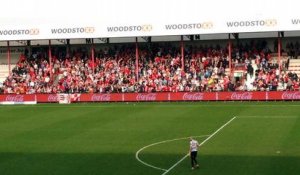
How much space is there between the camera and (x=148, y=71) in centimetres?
5925

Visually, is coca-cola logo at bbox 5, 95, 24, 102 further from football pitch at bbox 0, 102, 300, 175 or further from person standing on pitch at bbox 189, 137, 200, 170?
person standing on pitch at bbox 189, 137, 200, 170

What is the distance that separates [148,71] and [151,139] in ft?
94.9

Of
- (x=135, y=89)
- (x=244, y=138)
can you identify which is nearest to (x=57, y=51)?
(x=135, y=89)

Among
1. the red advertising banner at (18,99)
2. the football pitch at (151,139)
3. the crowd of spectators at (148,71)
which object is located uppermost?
the crowd of spectators at (148,71)

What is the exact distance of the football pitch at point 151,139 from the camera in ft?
77.3

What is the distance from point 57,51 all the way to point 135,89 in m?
13.8

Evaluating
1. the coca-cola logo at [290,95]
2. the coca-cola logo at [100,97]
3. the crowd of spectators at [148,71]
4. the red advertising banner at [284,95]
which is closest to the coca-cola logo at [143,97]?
the crowd of spectators at [148,71]

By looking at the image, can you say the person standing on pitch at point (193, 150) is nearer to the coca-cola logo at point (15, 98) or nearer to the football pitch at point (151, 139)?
the football pitch at point (151, 139)

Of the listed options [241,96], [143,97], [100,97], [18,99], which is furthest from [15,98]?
[241,96]

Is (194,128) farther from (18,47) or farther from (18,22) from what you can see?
(18,47)

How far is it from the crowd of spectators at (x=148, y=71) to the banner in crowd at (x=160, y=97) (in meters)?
1.35

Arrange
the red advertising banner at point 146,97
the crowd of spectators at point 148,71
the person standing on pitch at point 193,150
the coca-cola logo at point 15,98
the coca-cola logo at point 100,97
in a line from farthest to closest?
the coca-cola logo at point 15,98 → the crowd of spectators at point 148,71 → the coca-cola logo at point 100,97 → the red advertising banner at point 146,97 → the person standing on pitch at point 193,150

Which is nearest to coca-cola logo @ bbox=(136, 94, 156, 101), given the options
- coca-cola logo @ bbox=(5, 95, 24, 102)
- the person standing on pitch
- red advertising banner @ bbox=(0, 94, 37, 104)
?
red advertising banner @ bbox=(0, 94, 37, 104)

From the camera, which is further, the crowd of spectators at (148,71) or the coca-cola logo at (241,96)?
the crowd of spectators at (148,71)
